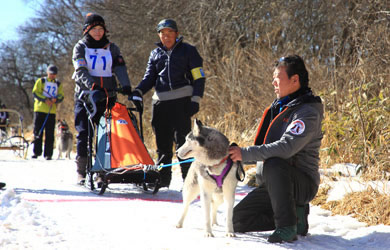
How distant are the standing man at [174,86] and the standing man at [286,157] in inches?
75.0

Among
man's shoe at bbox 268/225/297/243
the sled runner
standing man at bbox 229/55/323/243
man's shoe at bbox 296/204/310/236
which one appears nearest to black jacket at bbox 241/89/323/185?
standing man at bbox 229/55/323/243

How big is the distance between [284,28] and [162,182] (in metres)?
5.22

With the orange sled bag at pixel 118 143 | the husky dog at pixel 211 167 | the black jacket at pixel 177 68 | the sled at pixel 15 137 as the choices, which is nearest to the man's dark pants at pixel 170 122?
the black jacket at pixel 177 68

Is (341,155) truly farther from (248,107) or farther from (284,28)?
(284,28)

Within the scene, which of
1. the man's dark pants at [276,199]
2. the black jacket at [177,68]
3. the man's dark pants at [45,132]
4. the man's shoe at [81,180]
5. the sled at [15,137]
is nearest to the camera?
the man's dark pants at [276,199]

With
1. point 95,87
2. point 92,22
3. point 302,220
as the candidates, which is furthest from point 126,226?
point 92,22

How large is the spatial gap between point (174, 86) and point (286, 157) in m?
2.50

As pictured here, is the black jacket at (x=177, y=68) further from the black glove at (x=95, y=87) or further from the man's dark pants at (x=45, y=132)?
the man's dark pants at (x=45, y=132)

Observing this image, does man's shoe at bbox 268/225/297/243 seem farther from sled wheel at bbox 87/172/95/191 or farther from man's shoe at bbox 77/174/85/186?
man's shoe at bbox 77/174/85/186

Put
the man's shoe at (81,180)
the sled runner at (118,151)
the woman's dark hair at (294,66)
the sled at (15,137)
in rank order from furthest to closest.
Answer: the sled at (15,137), the man's shoe at (81,180), the sled runner at (118,151), the woman's dark hair at (294,66)

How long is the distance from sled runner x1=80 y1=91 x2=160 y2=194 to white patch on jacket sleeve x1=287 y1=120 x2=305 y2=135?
207cm

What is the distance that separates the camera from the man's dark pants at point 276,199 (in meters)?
3.12

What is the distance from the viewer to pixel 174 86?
5391 millimetres

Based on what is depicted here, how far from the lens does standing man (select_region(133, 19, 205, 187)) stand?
5355 millimetres
